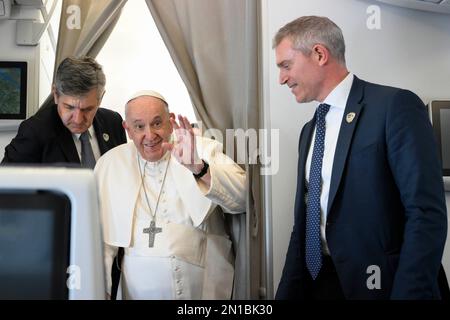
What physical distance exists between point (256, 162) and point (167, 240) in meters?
0.44

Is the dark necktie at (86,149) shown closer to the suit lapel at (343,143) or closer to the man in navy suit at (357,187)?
the man in navy suit at (357,187)

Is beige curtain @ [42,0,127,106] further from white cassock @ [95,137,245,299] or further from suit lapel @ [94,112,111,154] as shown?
white cassock @ [95,137,245,299]

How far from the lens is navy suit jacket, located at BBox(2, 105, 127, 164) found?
1.87 meters

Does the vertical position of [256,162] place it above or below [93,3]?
below

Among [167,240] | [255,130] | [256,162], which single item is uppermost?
[255,130]

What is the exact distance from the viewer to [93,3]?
7.38 ft

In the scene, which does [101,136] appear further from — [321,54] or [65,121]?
[321,54]

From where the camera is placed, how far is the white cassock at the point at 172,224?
1680mm

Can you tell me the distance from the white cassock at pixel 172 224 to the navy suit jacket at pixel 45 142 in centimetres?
21

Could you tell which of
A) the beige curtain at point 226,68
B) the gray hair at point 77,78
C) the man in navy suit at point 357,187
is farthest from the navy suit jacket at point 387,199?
the gray hair at point 77,78

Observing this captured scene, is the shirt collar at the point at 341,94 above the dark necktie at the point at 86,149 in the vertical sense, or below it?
above

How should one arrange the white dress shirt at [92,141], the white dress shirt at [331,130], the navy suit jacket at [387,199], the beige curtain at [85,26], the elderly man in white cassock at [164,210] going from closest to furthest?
the navy suit jacket at [387,199]
the white dress shirt at [331,130]
the elderly man in white cassock at [164,210]
the white dress shirt at [92,141]
the beige curtain at [85,26]
